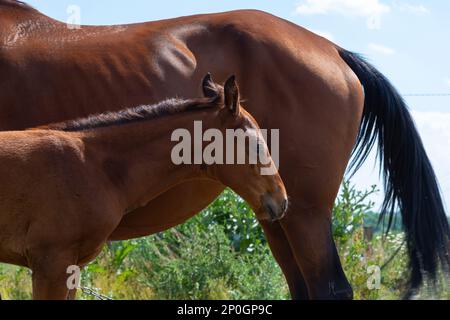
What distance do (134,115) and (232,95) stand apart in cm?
57

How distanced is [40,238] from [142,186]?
747mm

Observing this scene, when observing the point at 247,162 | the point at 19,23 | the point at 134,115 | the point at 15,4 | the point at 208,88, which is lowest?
the point at 247,162

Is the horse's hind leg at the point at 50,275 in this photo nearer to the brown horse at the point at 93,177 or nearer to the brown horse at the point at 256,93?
the brown horse at the point at 93,177

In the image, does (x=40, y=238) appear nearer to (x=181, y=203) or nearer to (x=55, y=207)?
(x=55, y=207)

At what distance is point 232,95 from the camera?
5.41m

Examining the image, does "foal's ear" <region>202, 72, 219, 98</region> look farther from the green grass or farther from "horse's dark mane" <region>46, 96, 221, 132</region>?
the green grass

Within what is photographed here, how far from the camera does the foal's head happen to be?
5.45 meters

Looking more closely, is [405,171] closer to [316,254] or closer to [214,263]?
[316,254]

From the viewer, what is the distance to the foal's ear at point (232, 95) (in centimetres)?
539

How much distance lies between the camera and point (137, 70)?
6.15m

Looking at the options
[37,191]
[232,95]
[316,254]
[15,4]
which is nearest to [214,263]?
[316,254]

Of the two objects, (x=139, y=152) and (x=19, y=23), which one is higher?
(x=19, y=23)
